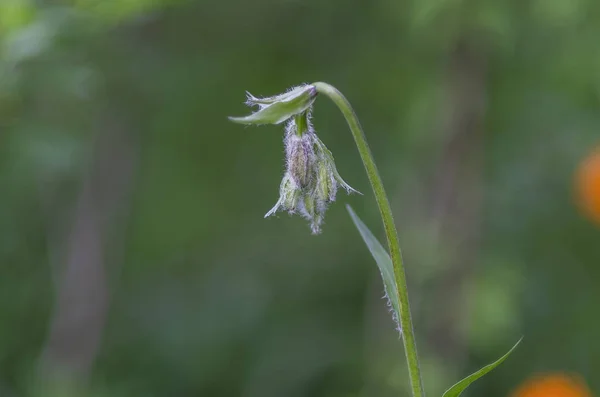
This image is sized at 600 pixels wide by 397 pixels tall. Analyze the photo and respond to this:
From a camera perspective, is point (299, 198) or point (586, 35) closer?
point (299, 198)

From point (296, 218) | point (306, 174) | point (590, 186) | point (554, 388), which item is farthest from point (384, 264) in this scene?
point (296, 218)

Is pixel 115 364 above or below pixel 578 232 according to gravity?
below

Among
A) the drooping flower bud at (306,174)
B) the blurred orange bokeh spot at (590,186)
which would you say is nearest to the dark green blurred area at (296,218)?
the blurred orange bokeh spot at (590,186)

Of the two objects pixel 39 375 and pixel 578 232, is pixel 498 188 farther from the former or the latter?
pixel 39 375

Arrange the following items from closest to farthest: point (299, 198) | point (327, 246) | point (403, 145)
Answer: point (299, 198), point (403, 145), point (327, 246)

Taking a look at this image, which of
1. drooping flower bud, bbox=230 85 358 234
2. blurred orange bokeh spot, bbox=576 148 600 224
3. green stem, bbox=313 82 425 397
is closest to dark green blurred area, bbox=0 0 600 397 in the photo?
blurred orange bokeh spot, bbox=576 148 600 224

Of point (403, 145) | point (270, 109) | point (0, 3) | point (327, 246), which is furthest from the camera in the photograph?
point (327, 246)

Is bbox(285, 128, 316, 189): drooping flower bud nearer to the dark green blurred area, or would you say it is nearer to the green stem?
the green stem

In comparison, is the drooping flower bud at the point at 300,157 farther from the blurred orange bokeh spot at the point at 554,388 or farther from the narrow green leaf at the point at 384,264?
the blurred orange bokeh spot at the point at 554,388

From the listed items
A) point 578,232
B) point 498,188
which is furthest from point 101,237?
point 578,232
